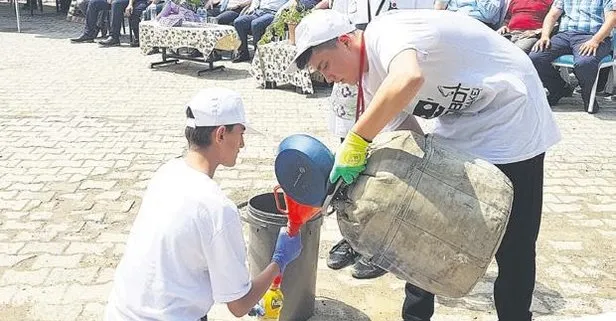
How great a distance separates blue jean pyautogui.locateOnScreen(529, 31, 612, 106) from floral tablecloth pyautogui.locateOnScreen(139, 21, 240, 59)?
13.5 ft

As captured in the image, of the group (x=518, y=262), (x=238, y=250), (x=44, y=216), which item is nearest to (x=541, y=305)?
(x=518, y=262)

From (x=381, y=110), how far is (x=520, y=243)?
0.94 meters

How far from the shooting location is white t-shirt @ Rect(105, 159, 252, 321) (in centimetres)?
212

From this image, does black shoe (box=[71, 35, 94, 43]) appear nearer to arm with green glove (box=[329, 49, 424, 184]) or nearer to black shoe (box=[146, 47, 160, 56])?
black shoe (box=[146, 47, 160, 56])

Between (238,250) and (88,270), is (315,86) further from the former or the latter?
(238,250)

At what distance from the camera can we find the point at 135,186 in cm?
518

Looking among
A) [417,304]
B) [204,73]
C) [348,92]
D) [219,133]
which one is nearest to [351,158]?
[219,133]

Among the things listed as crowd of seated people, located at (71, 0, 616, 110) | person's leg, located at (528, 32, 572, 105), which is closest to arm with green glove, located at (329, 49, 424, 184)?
crowd of seated people, located at (71, 0, 616, 110)

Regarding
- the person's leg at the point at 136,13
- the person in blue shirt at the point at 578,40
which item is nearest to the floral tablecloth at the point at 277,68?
the person in blue shirt at the point at 578,40

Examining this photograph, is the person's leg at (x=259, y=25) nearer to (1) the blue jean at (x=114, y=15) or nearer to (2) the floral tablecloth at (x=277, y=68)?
(2) the floral tablecloth at (x=277, y=68)

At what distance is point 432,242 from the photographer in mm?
2199

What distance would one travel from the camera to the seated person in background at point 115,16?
464 inches

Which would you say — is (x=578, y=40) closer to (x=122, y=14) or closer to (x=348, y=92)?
(x=348, y=92)

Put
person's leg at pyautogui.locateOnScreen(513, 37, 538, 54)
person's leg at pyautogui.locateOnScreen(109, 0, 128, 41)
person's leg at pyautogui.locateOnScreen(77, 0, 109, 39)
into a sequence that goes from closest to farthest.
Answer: person's leg at pyautogui.locateOnScreen(513, 37, 538, 54)
person's leg at pyautogui.locateOnScreen(109, 0, 128, 41)
person's leg at pyautogui.locateOnScreen(77, 0, 109, 39)
